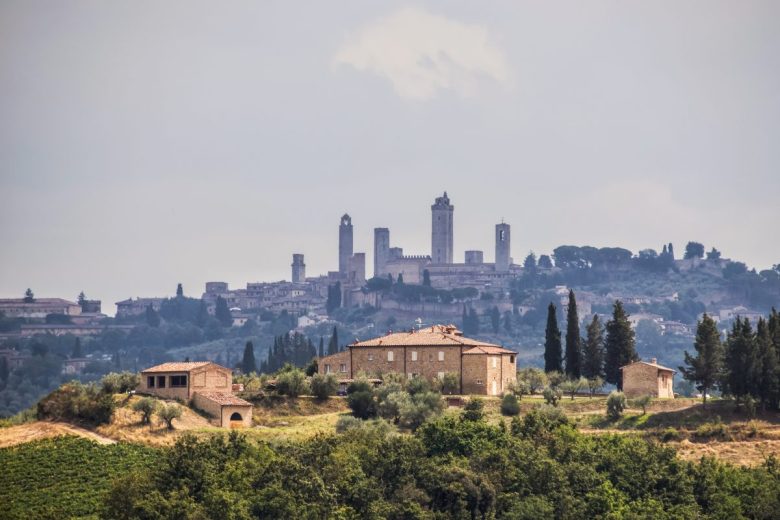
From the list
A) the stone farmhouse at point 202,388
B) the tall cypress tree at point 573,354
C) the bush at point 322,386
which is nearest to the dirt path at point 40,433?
the stone farmhouse at point 202,388

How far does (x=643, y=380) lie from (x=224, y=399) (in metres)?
24.1

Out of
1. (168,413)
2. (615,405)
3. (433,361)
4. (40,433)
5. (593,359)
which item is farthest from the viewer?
(593,359)

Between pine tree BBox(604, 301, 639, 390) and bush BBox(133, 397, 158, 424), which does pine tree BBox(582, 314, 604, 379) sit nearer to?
pine tree BBox(604, 301, 639, 390)

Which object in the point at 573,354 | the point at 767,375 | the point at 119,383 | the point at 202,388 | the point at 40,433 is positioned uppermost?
the point at 573,354

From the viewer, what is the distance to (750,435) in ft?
245

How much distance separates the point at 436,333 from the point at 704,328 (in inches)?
744

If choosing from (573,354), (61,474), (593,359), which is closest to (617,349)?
(593,359)

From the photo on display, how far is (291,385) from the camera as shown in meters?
82.8

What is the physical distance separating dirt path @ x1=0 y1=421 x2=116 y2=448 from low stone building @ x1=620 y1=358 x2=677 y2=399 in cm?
3061

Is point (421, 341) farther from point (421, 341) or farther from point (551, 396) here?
point (551, 396)

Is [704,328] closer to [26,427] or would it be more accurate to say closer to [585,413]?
[585,413]

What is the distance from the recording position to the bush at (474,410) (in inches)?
2939

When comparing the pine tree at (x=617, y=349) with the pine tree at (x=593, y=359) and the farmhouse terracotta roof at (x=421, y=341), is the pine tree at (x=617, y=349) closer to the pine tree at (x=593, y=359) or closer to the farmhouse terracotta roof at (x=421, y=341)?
the pine tree at (x=593, y=359)

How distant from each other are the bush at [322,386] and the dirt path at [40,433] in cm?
1458
